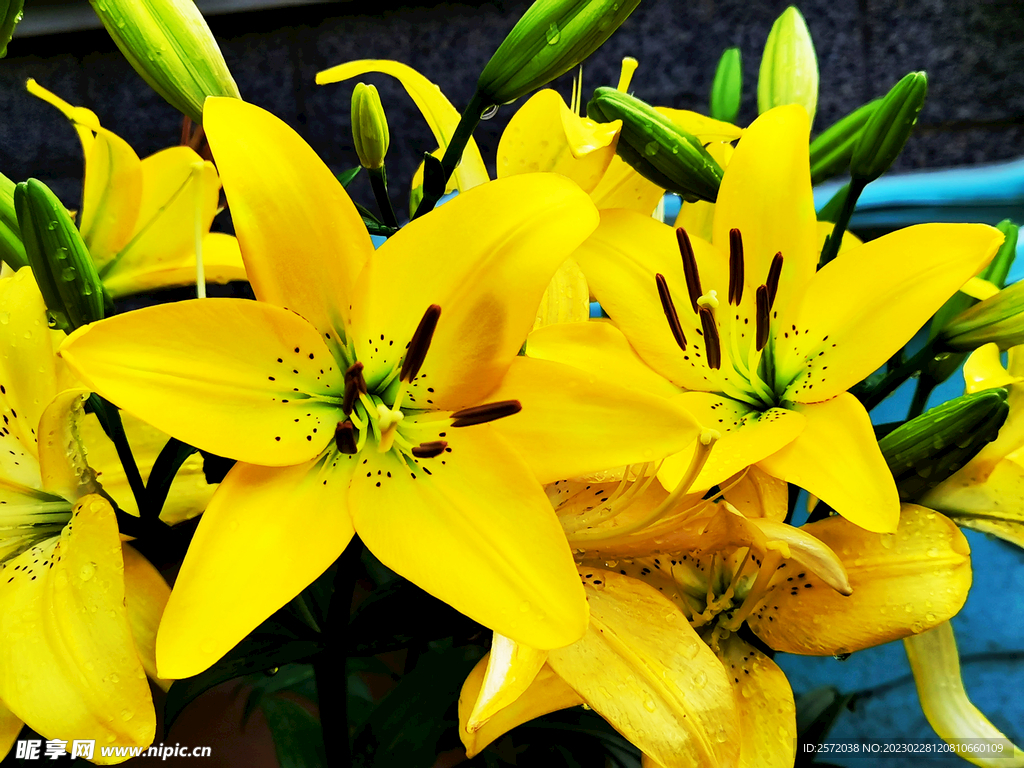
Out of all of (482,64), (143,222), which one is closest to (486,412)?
(143,222)

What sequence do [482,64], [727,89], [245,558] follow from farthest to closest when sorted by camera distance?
[482,64] < [727,89] < [245,558]

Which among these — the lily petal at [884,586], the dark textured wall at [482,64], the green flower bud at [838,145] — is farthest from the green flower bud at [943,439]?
the dark textured wall at [482,64]

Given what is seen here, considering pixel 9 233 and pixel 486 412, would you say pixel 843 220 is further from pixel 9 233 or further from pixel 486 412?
pixel 9 233

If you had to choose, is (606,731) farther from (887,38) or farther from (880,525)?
(887,38)

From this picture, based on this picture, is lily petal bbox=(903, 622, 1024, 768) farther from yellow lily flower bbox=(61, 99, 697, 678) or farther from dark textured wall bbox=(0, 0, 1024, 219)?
dark textured wall bbox=(0, 0, 1024, 219)

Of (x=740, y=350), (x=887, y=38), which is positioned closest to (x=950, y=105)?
(x=887, y=38)
